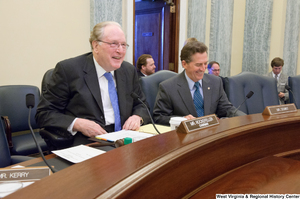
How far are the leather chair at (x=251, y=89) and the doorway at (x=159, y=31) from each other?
246cm

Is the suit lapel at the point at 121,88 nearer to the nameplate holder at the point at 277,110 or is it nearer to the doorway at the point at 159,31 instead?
the nameplate holder at the point at 277,110

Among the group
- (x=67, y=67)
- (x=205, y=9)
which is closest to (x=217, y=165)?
(x=67, y=67)

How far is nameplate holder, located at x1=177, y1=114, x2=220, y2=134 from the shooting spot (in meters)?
1.00

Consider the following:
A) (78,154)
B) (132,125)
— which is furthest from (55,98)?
(78,154)

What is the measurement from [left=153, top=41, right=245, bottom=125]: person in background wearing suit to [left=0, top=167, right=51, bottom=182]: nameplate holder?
5.09 feet

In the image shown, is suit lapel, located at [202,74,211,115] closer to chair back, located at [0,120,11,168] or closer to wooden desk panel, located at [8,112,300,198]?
wooden desk panel, located at [8,112,300,198]

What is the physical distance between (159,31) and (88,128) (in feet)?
12.7

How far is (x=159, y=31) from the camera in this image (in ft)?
16.8

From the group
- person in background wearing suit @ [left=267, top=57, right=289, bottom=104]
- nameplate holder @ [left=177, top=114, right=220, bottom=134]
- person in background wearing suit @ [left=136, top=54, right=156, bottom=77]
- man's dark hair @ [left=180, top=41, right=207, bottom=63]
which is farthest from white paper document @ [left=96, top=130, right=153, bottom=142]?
person in background wearing suit @ [left=267, top=57, right=289, bottom=104]

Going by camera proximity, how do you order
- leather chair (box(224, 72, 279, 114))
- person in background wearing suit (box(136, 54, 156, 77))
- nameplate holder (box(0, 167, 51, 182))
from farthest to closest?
person in background wearing suit (box(136, 54, 156, 77)) < leather chair (box(224, 72, 279, 114)) < nameplate holder (box(0, 167, 51, 182))

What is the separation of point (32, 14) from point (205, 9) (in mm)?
3278

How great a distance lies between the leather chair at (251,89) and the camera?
2.62 metres

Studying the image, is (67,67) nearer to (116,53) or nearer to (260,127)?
(116,53)

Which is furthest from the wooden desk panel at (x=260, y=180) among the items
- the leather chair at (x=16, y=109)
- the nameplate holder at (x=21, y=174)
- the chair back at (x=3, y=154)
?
the leather chair at (x=16, y=109)
